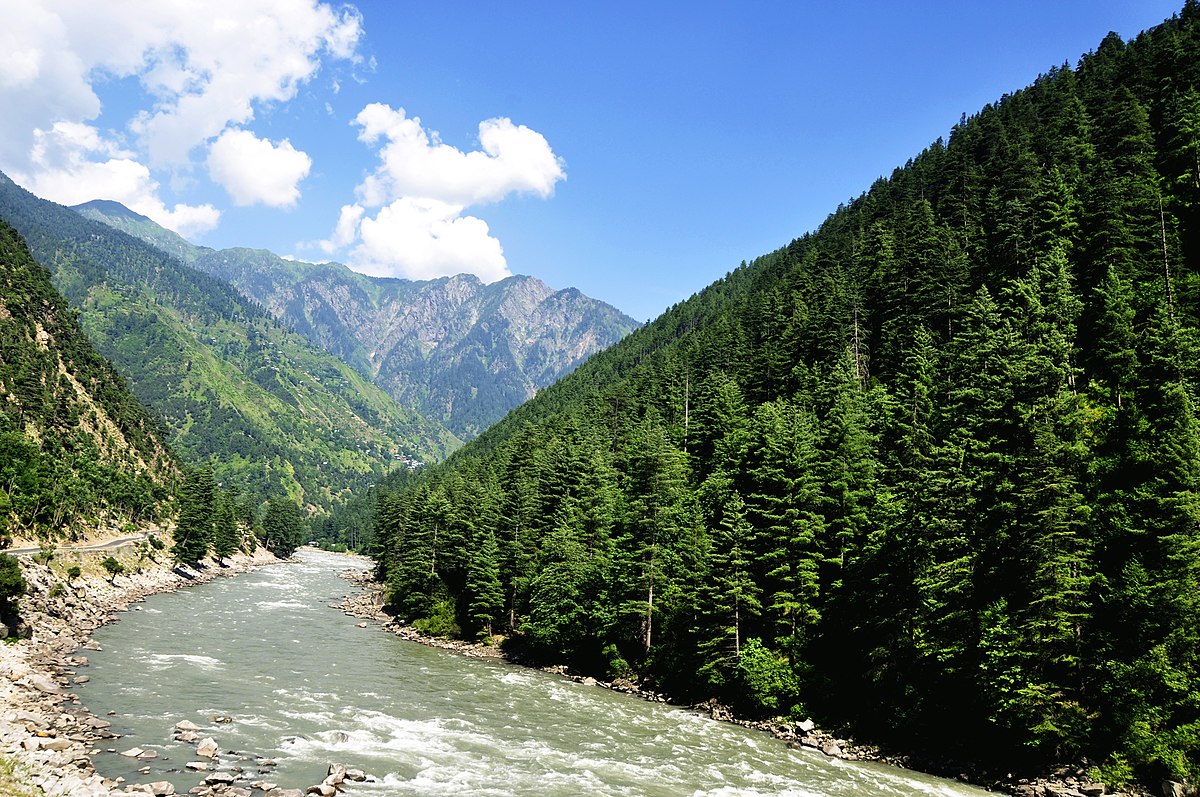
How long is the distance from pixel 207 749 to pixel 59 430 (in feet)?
476

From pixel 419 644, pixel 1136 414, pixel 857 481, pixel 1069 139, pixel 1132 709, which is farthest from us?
pixel 1069 139

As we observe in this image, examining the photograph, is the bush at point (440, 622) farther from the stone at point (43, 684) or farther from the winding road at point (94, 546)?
the winding road at point (94, 546)

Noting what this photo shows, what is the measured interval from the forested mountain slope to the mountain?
5065 centimetres

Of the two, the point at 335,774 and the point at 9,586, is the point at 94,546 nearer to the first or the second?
the point at 9,586

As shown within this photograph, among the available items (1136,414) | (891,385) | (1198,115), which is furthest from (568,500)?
(1198,115)

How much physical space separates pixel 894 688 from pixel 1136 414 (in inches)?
832

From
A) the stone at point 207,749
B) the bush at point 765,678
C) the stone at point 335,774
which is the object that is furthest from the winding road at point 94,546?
the bush at point 765,678

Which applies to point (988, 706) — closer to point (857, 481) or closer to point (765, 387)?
point (857, 481)

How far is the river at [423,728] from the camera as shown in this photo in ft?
100.0

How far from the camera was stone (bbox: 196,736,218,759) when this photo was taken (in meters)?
29.6

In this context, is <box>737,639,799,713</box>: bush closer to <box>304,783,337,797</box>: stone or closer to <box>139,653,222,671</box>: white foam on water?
<box>304,783,337,797</box>: stone

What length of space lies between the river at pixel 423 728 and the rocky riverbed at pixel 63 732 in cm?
72

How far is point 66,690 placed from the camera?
3788 centimetres

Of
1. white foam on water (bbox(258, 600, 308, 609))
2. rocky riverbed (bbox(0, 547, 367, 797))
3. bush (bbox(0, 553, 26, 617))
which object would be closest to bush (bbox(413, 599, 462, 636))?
white foam on water (bbox(258, 600, 308, 609))
